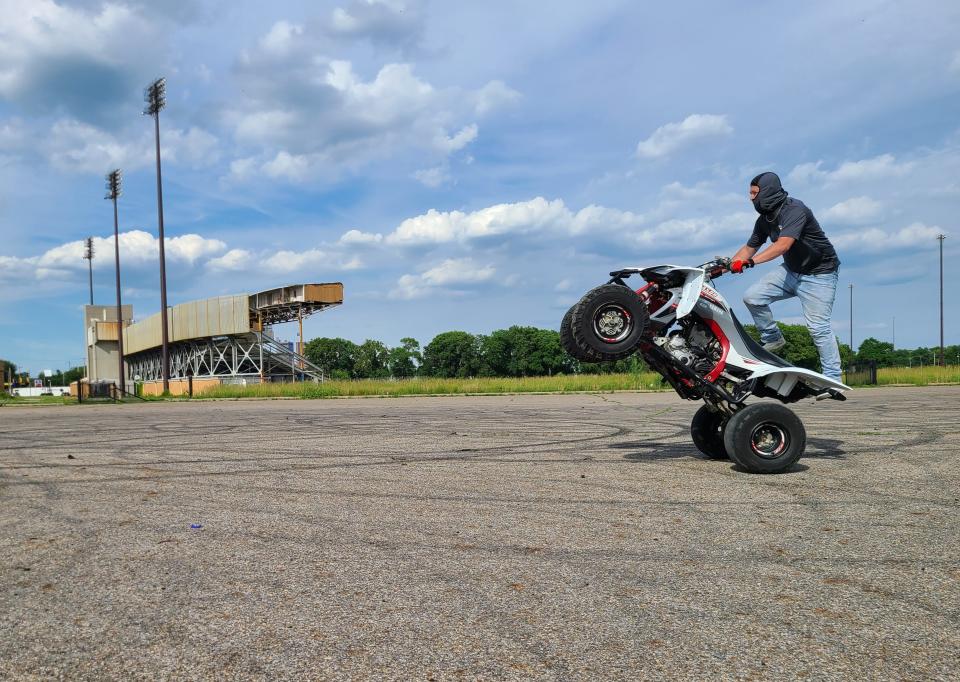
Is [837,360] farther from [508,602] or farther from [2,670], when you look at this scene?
[2,670]

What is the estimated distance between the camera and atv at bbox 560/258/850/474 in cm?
584

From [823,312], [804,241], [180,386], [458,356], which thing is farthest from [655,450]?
[458,356]

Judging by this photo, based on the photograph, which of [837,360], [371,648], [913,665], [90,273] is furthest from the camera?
[90,273]

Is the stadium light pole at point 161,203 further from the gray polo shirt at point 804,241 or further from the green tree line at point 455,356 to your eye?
the green tree line at point 455,356

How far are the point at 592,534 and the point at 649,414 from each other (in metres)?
10.5

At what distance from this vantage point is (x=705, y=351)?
20.8 feet

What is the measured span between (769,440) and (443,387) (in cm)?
2833

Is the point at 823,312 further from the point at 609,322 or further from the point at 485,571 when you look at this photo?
the point at 485,571

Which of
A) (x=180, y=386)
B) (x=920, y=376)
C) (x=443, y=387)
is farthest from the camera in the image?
(x=180, y=386)

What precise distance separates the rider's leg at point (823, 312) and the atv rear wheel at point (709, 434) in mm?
1105

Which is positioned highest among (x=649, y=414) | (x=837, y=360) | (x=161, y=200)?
(x=161, y=200)

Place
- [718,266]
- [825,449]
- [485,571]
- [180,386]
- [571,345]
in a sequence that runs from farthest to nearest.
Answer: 1. [180,386]
2. [825,449]
3. [718,266]
4. [571,345]
5. [485,571]

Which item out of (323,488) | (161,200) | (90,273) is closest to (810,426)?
(323,488)

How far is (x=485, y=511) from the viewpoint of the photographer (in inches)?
174
